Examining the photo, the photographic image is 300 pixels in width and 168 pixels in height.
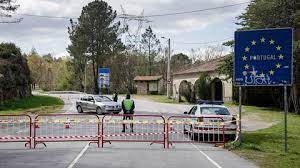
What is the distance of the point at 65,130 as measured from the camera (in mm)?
21188

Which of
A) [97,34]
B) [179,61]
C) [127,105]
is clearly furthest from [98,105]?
[179,61]

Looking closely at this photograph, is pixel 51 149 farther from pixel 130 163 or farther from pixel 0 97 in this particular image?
pixel 0 97

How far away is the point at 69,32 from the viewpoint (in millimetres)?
100062

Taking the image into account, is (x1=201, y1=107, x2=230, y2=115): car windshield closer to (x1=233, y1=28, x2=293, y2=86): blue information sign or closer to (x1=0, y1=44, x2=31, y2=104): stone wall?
(x1=233, y1=28, x2=293, y2=86): blue information sign

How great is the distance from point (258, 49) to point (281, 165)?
526 cm

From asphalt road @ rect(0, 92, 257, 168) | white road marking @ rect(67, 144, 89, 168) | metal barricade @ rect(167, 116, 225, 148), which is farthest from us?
metal barricade @ rect(167, 116, 225, 148)

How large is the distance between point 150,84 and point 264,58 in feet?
262

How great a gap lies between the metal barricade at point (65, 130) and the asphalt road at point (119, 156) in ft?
1.33

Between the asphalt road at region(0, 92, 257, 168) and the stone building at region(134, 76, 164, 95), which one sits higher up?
the stone building at region(134, 76, 164, 95)

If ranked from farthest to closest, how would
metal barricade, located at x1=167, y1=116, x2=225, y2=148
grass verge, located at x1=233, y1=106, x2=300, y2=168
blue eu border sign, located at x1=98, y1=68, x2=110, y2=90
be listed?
blue eu border sign, located at x1=98, y1=68, x2=110, y2=90 < metal barricade, located at x1=167, y1=116, x2=225, y2=148 < grass verge, located at x1=233, y1=106, x2=300, y2=168

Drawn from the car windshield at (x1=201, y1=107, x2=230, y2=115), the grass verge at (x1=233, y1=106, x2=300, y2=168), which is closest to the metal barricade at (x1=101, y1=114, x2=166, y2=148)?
the car windshield at (x1=201, y1=107, x2=230, y2=115)

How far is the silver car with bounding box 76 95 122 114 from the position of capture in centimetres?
3781

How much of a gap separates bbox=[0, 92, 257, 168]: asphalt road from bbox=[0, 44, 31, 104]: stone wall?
30.0m

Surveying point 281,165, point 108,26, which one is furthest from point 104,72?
point 281,165
